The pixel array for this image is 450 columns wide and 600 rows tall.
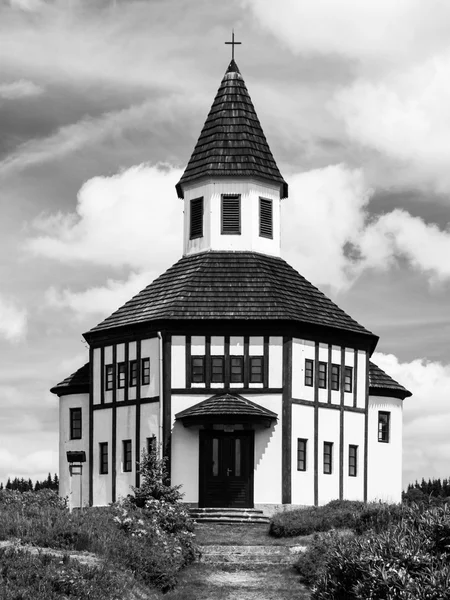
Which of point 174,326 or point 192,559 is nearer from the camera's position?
point 192,559

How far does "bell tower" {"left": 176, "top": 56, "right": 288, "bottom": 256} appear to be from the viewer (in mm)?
59750

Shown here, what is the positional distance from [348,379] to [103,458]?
1144 centimetres

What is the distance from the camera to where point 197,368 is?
54.7 metres

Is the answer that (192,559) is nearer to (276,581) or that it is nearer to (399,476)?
(276,581)

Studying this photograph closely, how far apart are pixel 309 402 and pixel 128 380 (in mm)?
7910

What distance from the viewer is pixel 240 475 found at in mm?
53844

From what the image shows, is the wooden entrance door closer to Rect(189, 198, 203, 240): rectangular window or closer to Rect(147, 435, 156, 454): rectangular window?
Rect(147, 435, 156, 454): rectangular window

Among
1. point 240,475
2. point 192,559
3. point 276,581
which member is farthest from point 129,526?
point 240,475

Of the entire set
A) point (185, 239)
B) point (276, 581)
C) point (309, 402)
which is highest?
point (185, 239)

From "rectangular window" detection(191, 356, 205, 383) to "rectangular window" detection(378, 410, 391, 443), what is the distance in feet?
35.6

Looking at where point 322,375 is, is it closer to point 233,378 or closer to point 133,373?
point 233,378

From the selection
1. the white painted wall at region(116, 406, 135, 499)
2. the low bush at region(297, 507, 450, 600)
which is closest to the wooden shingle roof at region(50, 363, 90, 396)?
the white painted wall at region(116, 406, 135, 499)

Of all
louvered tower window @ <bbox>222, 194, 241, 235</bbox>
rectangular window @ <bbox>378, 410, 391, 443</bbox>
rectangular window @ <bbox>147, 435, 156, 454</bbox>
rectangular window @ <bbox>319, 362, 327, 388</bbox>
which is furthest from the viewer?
rectangular window @ <bbox>378, 410, 391, 443</bbox>

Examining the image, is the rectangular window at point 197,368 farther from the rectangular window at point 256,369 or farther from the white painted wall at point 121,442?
the white painted wall at point 121,442
